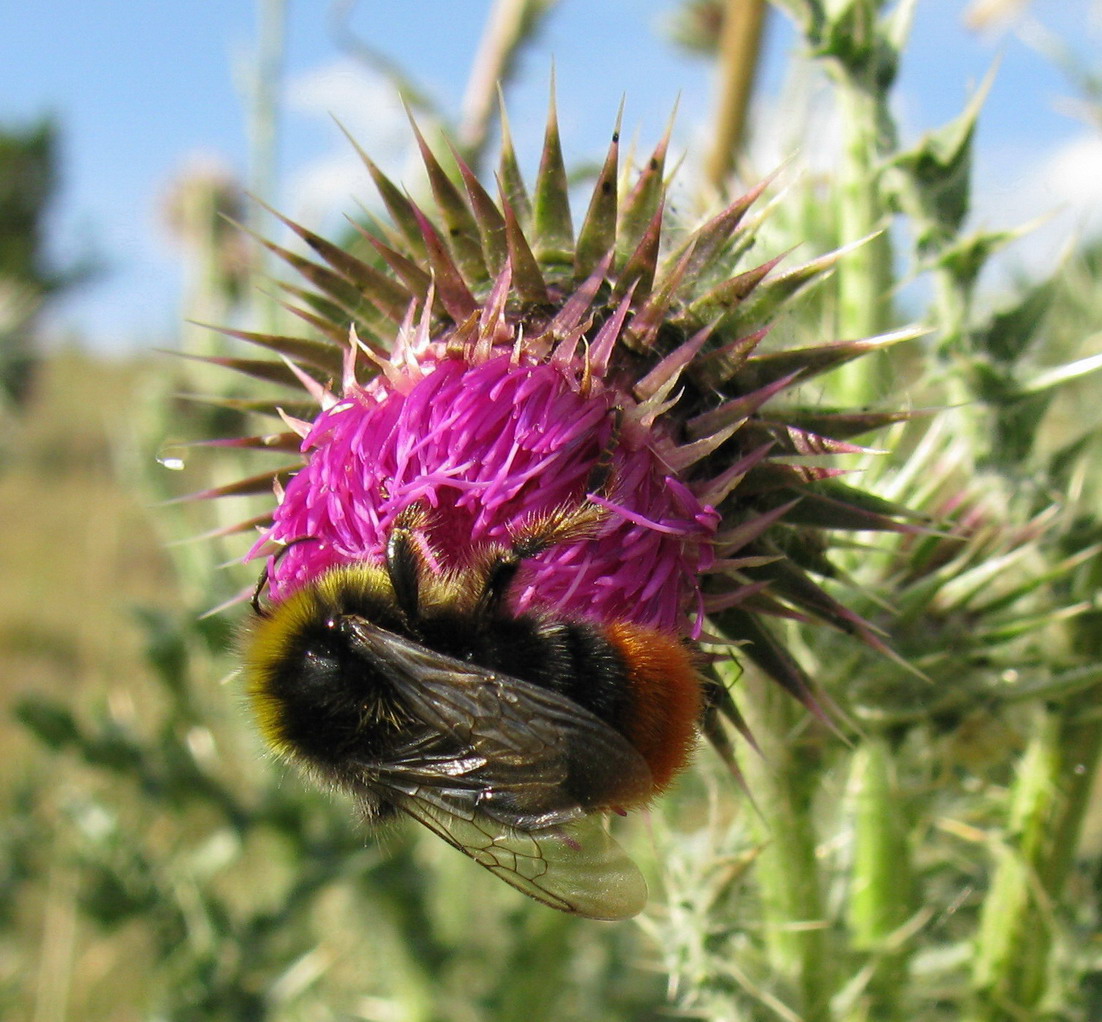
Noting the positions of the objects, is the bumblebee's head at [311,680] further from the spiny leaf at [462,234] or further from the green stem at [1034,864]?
the green stem at [1034,864]

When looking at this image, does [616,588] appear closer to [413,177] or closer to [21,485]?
[413,177]

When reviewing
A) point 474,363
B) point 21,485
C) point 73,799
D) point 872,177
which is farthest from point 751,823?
point 21,485

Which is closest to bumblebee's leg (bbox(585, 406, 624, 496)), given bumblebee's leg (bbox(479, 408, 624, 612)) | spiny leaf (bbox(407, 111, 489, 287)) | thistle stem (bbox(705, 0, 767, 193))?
bumblebee's leg (bbox(479, 408, 624, 612))

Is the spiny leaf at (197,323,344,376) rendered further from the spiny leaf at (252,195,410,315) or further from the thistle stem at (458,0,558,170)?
the thistle stem at (458,0,558,170)

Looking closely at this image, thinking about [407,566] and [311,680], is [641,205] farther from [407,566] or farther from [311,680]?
[311,680]

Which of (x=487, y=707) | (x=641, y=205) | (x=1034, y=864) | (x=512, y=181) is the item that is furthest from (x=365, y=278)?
(x=1034, y=864)

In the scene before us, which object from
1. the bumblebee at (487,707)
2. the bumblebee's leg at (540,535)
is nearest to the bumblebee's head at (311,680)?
the bumblebee at (487,707)
